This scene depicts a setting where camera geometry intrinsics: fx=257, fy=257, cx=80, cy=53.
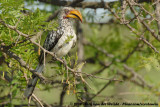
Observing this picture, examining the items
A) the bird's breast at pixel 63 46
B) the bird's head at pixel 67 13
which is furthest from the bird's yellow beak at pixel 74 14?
the bird's breast at pixel 63 46

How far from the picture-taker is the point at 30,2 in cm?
460

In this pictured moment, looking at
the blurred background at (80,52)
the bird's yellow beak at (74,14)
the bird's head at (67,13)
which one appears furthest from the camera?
the bird's head at (67,13)

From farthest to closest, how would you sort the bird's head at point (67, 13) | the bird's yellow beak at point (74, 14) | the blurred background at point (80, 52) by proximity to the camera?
the bird's head at point (67, 13) < the bird's yellow beak at point (74, 14) < the blurred background at point (80, 52)

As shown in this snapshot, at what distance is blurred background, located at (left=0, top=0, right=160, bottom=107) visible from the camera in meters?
2.76

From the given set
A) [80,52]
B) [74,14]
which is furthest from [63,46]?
[80,52]

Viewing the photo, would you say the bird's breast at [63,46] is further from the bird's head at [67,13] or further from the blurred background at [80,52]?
the bird's head at [67,13]

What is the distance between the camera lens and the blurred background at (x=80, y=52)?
276 cm

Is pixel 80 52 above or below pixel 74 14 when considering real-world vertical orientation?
below

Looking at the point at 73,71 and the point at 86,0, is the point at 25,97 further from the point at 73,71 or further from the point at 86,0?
the point at 86,0

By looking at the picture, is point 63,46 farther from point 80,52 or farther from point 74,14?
point 80,52

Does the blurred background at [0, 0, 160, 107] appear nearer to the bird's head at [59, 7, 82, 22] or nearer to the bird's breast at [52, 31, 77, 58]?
the bird's breast at [52, 31, 77, 58]

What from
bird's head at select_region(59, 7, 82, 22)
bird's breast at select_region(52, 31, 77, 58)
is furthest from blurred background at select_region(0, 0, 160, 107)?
bird's head at select_region(59, 7, 82, 22)

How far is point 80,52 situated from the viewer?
5289 millimetres

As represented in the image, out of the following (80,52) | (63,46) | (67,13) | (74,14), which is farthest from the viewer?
(80,52)
